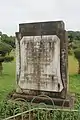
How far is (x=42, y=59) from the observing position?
571 centimetres

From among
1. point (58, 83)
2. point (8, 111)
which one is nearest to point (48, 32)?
point (58, 83)

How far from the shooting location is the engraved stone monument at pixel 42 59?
554cm

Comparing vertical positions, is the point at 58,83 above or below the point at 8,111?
above

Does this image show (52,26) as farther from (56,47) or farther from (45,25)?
(56,47)

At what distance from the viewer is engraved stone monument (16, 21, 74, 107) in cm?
554

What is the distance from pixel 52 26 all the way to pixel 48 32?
0.20 meters

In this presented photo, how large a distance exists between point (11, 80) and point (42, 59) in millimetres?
3871

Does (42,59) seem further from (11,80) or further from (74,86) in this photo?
(11,80)

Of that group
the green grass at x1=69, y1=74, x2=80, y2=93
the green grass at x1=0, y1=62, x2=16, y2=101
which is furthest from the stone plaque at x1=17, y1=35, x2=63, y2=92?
the green grass at x1=69, y1=74, x2=80, y2=93

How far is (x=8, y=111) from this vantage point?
15.8 feet

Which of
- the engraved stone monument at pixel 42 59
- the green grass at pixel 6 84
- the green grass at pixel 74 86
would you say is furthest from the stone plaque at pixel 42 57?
the green grass at pixel 74 86

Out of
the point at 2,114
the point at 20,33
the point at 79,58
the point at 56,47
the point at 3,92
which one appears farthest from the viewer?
the point at 79,58

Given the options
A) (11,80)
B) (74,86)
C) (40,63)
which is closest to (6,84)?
(11,80)

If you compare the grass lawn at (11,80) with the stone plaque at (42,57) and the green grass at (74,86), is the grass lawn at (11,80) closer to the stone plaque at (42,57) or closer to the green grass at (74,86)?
the green grass at (74,86)
